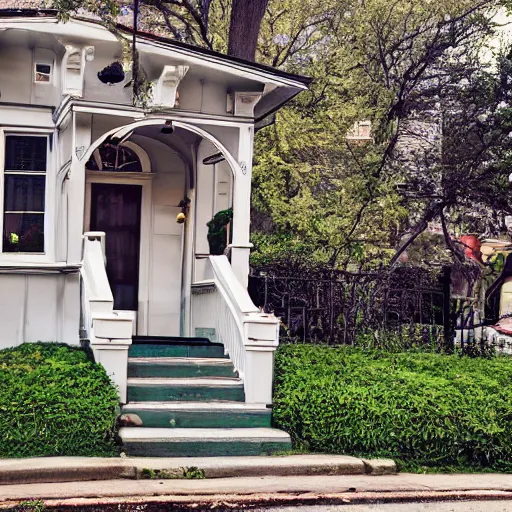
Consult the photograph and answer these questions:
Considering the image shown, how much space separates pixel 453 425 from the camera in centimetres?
949

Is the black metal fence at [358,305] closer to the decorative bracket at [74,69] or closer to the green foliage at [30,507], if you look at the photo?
the decorative bracket at [74,69]

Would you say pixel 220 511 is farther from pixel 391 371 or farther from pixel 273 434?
pixel 391 371

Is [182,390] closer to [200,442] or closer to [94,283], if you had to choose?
[200,442]

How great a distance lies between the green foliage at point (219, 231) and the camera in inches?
498

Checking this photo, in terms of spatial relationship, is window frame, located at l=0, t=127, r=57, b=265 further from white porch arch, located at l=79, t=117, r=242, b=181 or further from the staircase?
the staircase

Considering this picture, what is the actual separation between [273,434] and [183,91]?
4907 mm

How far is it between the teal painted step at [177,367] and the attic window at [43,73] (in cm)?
402

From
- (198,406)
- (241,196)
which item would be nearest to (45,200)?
(241,196)

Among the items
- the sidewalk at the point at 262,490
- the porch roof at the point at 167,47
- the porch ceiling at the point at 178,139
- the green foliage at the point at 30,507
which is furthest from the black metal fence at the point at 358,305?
the green foliage at the point at 30,507

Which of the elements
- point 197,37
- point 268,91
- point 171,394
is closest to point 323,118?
point 197,37

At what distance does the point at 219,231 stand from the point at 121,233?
1.65 meters

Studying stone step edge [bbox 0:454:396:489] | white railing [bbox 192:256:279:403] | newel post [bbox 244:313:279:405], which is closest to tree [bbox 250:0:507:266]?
white railing [bbox 192:256:279:403]

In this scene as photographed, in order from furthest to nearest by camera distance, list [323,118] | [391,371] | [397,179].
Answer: [323,118]
[397,179]
[391,371]

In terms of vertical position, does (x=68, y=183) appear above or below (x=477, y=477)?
above
